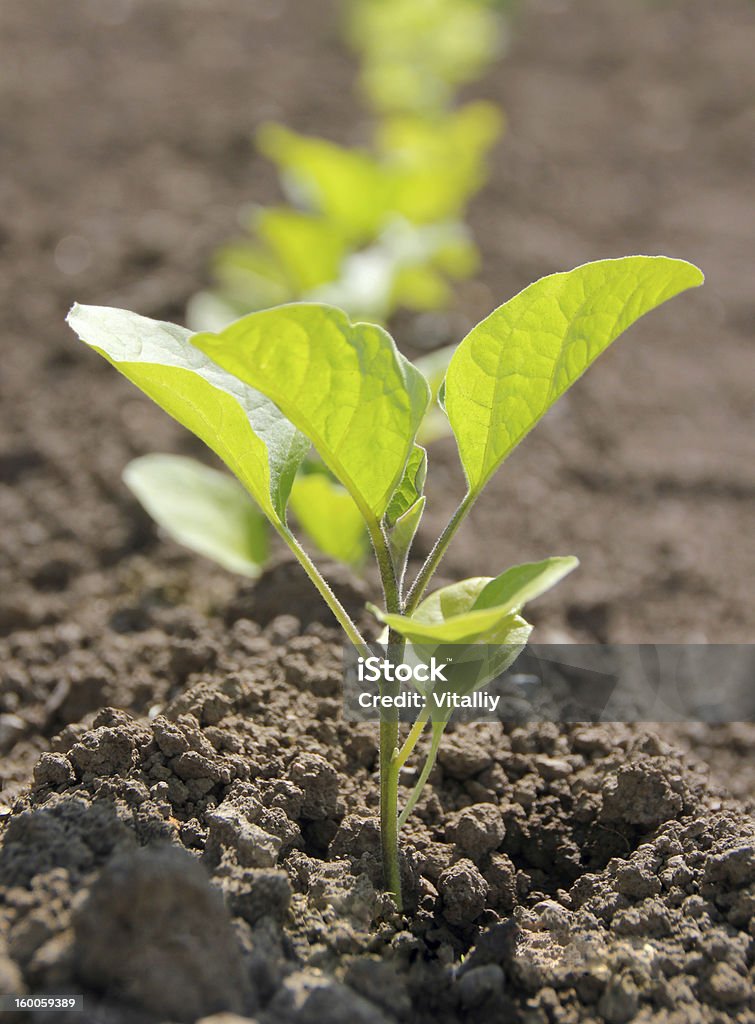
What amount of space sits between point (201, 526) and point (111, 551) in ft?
1.36

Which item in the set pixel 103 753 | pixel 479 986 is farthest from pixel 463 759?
pixel 103 753

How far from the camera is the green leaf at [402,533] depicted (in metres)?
1.07

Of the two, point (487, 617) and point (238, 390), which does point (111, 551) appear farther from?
point (487, 617)

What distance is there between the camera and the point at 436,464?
94.7 inches

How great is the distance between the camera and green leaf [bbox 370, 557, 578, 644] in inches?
35.8

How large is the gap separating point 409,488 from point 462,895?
1.52 ft

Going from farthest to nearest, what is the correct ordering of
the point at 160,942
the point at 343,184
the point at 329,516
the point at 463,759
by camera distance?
1. the point at 343,184
2. the point at 329,516
3. the point at 463,759
4. the point at 160,942

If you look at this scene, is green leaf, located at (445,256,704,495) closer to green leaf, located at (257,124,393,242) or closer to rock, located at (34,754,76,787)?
rock, located at (34,754,76,787)

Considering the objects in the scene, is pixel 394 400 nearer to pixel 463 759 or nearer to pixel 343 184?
pixel 463 759

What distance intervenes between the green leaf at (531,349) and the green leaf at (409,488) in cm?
5

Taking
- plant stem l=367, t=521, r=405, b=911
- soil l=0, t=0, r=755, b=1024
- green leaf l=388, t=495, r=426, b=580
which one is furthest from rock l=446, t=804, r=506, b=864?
green leaf l=388, t=495, r=426, b=580

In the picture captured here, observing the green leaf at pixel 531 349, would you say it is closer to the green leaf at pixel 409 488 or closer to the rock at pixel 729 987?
the green leaf at pixel 409 488

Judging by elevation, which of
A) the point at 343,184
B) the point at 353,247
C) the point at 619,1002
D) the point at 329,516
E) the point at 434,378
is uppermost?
the point at 343,184

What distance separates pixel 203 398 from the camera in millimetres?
1014
